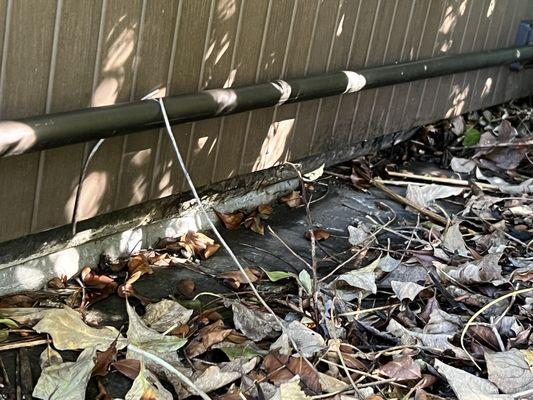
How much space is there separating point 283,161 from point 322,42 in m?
0.49

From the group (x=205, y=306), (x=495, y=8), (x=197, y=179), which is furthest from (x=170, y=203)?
(x=495, y=8)

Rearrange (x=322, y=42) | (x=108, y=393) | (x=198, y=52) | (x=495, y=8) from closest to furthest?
→ (x=108, y=393) → (x=198, y=52) → (x=322, y=42) → (x=495, y=8)

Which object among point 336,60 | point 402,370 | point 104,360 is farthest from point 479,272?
point 104,360

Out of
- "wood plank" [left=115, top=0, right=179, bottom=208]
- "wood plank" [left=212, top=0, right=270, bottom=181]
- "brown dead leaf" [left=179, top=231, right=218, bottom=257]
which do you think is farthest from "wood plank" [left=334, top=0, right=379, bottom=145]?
"wood plank" [left=115, top=0, right=179, bottom=208]

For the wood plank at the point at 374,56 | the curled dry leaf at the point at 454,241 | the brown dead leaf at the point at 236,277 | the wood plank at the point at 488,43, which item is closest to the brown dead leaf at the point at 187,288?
the brown dead leaf at the point at 236,277

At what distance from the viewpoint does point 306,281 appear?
2648 millimetres

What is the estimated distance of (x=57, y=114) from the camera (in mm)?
2180

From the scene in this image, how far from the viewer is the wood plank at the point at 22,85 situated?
2.07m

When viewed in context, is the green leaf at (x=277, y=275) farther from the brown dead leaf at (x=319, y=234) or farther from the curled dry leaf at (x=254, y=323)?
the brown dead leaf at (x=319, y=234)

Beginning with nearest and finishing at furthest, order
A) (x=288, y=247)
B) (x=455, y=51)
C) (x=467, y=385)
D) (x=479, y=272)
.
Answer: (x=467, y=385), (x=479, y=272), (x=288, y=247), (x=455, y=51)

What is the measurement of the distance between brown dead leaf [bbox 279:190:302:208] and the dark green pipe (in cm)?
46

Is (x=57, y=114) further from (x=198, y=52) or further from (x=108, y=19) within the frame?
(x=198, y=52)

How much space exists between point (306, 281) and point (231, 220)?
0.57 meters

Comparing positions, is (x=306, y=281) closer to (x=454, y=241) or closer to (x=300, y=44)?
(x=454, y=241)
